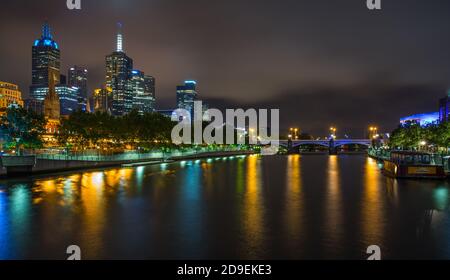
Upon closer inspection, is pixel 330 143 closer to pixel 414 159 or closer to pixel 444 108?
pixel 444 108

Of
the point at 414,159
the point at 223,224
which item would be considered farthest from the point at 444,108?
the point at 223,224

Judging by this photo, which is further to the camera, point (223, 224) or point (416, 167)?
point (416, 167)

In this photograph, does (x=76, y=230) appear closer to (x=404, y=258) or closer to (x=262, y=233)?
(x=262, y=233)

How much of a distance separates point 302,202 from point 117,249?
12.6 m

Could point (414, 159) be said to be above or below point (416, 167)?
above

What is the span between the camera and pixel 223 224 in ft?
50.5

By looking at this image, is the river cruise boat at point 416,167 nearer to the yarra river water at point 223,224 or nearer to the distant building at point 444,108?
the yarra river water at point 223,224

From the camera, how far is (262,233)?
542 inches

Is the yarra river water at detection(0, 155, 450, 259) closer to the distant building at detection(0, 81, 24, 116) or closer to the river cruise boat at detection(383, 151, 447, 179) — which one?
A: the river cruise boat at detection(383, 151, 447, 179)

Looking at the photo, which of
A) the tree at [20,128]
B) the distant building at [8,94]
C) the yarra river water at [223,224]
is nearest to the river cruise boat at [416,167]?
the yarra river water at [223,224]

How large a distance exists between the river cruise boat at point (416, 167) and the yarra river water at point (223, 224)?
7.60 m

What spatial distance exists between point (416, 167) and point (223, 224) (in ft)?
83.9
